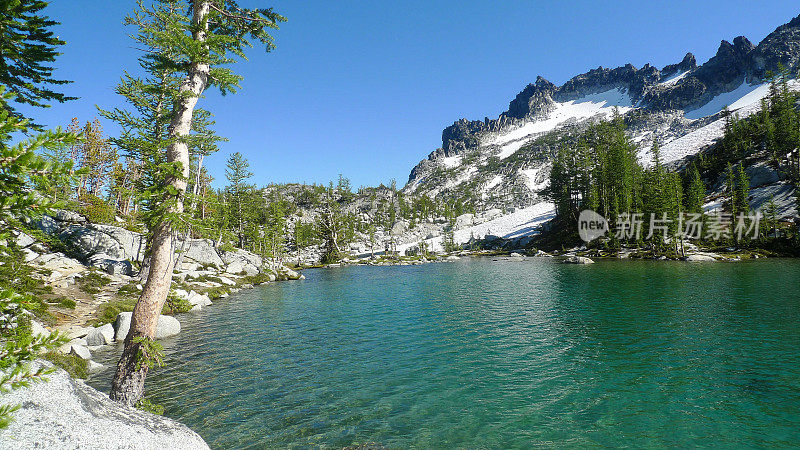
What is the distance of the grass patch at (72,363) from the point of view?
13.9 metres

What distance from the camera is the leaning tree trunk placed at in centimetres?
998

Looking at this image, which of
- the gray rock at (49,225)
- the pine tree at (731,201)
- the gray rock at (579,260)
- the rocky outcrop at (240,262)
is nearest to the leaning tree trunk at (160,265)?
the gray rock at (49,225)

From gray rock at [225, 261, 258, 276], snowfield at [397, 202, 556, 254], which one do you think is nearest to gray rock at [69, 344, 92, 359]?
gray rock at [225, 261, 258, 276]

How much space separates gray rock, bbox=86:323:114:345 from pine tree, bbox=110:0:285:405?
45.8 feet

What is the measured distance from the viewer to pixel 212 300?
1453 inches

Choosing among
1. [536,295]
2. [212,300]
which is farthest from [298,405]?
[212,300]

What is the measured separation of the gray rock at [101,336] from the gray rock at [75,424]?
1688 cm

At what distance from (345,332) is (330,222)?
80.8 metres

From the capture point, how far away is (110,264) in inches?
1400

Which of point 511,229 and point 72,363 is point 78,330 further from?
point 511,229

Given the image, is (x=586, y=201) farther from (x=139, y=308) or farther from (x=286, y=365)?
(x=139, y=308)

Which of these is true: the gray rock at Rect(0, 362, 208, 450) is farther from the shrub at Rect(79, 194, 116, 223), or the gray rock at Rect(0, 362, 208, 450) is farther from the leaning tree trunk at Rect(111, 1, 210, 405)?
the shrub at Rect(79, 194, 116, 223)

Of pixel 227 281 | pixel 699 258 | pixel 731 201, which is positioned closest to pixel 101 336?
pixel 227 281

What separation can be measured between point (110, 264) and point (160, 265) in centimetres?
3459
